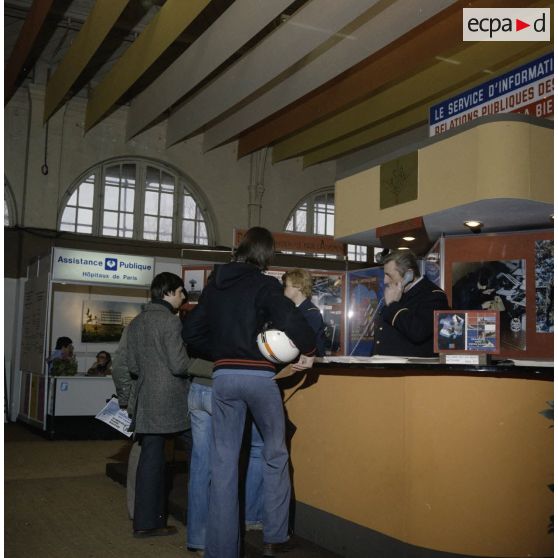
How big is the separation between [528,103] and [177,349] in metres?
3.04

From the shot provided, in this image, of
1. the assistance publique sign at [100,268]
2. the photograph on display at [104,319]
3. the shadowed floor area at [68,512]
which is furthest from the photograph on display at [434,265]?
the photograph on display at [104,319]

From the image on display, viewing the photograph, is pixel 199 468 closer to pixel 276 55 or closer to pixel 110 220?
pixel 276 55

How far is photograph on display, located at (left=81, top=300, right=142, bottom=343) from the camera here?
11.4m

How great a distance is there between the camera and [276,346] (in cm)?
310

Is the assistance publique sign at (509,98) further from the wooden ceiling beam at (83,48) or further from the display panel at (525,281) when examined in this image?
the wooden ceiling beam at (83,48)

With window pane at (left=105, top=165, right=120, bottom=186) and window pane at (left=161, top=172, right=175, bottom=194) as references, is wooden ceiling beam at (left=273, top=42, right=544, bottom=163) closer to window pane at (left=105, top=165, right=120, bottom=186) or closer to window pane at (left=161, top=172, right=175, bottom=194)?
window pane at (left=161, top=172, right=175, bottom=194)

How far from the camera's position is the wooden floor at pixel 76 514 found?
3693 mm

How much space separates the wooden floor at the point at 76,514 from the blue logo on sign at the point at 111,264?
2.85 meters

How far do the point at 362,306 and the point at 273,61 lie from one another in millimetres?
3156

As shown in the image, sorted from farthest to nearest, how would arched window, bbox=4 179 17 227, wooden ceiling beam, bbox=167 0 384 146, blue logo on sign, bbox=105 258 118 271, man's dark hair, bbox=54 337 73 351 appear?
arched window, bbox=4 179 17 227, man's dark hair, bbox=54 337 73 351, blue logo on sign, bbox=105 258 118 271, wooden ceiling beam, bbox=167 0 384 146

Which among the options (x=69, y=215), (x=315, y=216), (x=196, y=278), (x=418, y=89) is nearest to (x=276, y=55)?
(x=418, y=89)

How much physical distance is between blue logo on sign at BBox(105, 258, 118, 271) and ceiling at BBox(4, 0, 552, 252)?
2376mm

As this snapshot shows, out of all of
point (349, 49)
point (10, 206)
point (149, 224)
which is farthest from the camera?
point (149, 224)

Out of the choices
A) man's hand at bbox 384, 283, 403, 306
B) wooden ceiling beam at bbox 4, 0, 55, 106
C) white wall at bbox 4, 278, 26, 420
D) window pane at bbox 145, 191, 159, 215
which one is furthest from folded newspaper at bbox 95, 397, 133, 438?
window pane at bbox 145, 191, 159, 215
